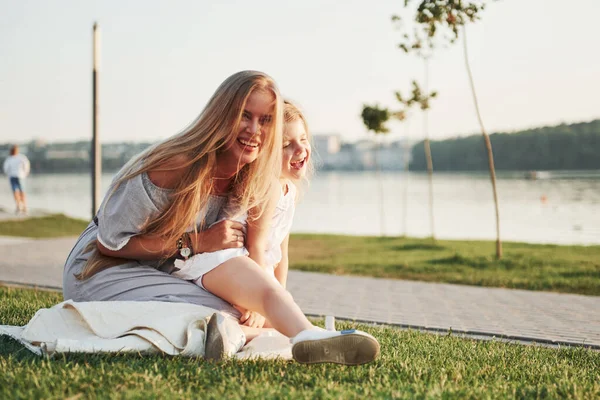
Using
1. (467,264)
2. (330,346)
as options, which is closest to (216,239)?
(330,346)

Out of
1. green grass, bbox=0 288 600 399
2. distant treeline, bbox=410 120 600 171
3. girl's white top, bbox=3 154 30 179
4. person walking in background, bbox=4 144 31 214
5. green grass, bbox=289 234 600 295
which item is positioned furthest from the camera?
distant treeline, bbox=410 120 600 171

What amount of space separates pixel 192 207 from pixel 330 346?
1.04 meters

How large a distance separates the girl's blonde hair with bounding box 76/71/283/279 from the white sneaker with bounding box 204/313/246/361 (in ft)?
1.72

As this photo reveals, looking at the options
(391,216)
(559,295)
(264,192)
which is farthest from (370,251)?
(391,216)

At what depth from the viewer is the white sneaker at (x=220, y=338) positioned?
3275 millimetres

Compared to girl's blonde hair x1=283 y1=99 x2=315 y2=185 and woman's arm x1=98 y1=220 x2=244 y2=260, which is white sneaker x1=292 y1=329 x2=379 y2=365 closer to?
woman's arm x1=98 y1=220 x2=244 y2=260

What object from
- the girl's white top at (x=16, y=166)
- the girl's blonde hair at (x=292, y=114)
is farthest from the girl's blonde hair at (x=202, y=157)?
the girl's white top at (x=16, y=166)

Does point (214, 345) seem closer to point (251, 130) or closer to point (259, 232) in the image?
point (259, 232)

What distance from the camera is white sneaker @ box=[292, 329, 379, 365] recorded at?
3045 mm

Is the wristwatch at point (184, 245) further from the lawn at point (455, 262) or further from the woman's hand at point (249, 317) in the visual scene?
the lawn at point (455, 262)

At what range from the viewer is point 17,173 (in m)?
20.7

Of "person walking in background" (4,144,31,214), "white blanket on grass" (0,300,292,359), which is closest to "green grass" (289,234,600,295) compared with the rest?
"white blanket on grass" (0,300,292,359)

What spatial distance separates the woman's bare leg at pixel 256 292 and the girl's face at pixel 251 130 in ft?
1.96

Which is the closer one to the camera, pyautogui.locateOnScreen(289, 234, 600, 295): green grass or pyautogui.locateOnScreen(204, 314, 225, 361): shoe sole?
pyautogui.locateOnScreen(204, 314, 225, 361): shoe sole
